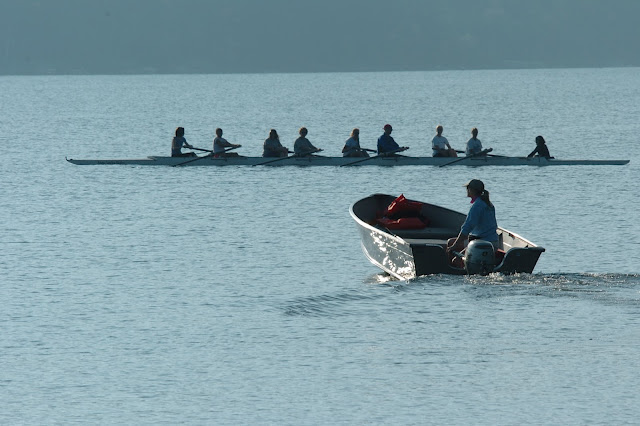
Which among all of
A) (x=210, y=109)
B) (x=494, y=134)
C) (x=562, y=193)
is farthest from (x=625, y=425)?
(x=210, y=109)

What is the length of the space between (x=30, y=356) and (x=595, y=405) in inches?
338

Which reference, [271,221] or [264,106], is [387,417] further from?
[264,106]

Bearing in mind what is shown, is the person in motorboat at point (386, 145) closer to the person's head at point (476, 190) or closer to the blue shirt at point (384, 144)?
the blue shirt at point (384, 144)

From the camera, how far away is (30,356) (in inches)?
760

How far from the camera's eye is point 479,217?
2322cm

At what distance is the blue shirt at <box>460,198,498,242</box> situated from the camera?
23156 mm

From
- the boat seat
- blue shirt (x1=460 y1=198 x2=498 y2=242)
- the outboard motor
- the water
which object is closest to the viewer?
the water

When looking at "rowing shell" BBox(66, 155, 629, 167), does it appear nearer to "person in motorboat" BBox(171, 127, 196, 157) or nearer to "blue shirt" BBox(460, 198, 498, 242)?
"person in motorboat" BBox(171, 127, 196, 157)

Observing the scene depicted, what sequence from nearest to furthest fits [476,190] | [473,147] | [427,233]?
[476,190], [427,233], [473,147]

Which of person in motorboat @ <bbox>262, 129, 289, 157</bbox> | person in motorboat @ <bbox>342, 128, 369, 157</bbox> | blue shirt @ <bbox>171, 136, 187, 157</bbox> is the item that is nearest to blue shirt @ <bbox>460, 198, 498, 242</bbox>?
person in motorboat @ <bbox>342, 128, 369, 157</bbox>

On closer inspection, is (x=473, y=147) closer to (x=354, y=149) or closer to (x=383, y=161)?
(x=383, y=161)

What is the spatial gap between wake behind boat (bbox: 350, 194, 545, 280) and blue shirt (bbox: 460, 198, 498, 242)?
0.43 meters

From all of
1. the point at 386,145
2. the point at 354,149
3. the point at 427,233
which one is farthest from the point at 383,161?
the point at 427,233

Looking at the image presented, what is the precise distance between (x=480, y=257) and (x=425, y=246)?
110 cm
